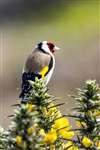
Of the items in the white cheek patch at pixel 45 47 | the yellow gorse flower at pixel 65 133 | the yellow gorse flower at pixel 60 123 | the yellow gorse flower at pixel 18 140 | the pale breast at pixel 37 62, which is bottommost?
the yellow gorse flower at pixel 18 140

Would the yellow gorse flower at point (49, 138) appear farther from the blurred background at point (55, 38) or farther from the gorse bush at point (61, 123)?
the blurred background at point (55, 38)

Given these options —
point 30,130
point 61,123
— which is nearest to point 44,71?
point 61,123

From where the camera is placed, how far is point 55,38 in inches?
582

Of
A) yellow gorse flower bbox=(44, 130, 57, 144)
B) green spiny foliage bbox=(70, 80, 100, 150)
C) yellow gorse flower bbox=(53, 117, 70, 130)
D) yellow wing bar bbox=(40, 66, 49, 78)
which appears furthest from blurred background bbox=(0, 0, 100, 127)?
yellow gorse flower bbox=(44, 130, 57, 144)

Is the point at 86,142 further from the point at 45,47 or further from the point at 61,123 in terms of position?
the point at 45,47

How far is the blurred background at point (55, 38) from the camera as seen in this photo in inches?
497

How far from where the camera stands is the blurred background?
41.4 ft

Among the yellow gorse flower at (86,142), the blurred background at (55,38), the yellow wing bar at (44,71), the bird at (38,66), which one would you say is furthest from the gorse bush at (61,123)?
the blurred background at (55,38)

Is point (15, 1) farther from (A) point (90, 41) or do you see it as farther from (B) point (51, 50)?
(B) point (51, 50)

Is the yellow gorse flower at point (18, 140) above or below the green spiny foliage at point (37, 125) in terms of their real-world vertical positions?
below

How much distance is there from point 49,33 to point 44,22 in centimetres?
51

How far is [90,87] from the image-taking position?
2080 mm

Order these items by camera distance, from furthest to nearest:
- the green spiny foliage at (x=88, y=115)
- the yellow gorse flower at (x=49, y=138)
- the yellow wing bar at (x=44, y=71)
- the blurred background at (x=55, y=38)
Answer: the blurred background at (x=55, y=38)
the yellow wing bar at (x=44, y=71)
the green spiny foliage at (x=88, y=115)
the yellow gorse flower at (x=49, y=138)

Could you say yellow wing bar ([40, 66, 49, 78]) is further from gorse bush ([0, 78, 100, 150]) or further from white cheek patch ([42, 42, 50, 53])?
gorse bush ([0, 78, 100, 150])
